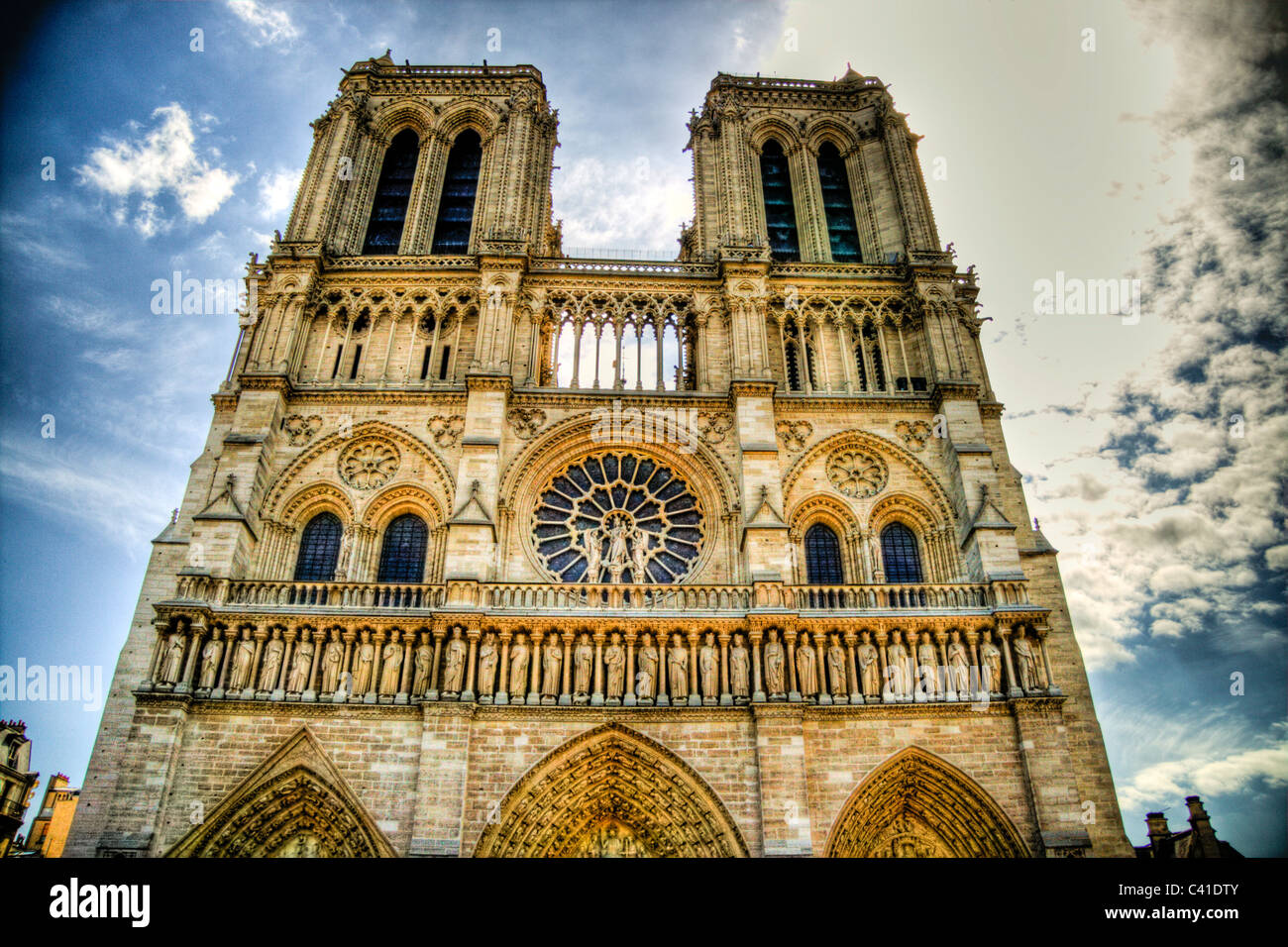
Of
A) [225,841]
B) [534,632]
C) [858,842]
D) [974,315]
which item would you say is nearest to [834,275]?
[974,315]

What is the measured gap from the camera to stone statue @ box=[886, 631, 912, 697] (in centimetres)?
1644

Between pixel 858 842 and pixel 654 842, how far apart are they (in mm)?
3703

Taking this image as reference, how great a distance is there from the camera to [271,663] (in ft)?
54.1

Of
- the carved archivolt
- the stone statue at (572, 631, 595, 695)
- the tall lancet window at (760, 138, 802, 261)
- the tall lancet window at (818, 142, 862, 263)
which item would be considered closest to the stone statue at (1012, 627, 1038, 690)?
the stone statue at (572, 631, 595, 695)

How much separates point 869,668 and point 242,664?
473 inches

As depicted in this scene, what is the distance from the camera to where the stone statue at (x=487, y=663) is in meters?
16.2

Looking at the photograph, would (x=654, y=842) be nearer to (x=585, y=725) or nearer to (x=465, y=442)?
(x=585, y=725)

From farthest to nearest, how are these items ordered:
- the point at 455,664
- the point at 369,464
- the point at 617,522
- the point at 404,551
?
the point at 369,464
the point at 617,522
the point at 404,551
the point at 455,664

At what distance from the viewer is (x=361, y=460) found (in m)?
20.0

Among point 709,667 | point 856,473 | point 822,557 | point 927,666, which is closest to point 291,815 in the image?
point 709,667

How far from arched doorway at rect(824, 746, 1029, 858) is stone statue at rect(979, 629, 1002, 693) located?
179 cm

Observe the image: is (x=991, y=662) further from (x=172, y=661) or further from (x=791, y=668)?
(x=172, y=661)

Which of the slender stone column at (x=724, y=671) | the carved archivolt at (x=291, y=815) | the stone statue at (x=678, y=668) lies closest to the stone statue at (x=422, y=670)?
the carved archivolt at (x=291, y=815)

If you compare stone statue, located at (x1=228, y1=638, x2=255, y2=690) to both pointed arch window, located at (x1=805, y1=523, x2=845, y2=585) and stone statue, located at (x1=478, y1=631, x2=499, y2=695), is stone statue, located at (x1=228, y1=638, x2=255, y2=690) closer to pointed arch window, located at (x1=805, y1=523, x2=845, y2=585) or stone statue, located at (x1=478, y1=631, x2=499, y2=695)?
stone statue, located at (x1=478, y1=631, x2=499, y2=695)
